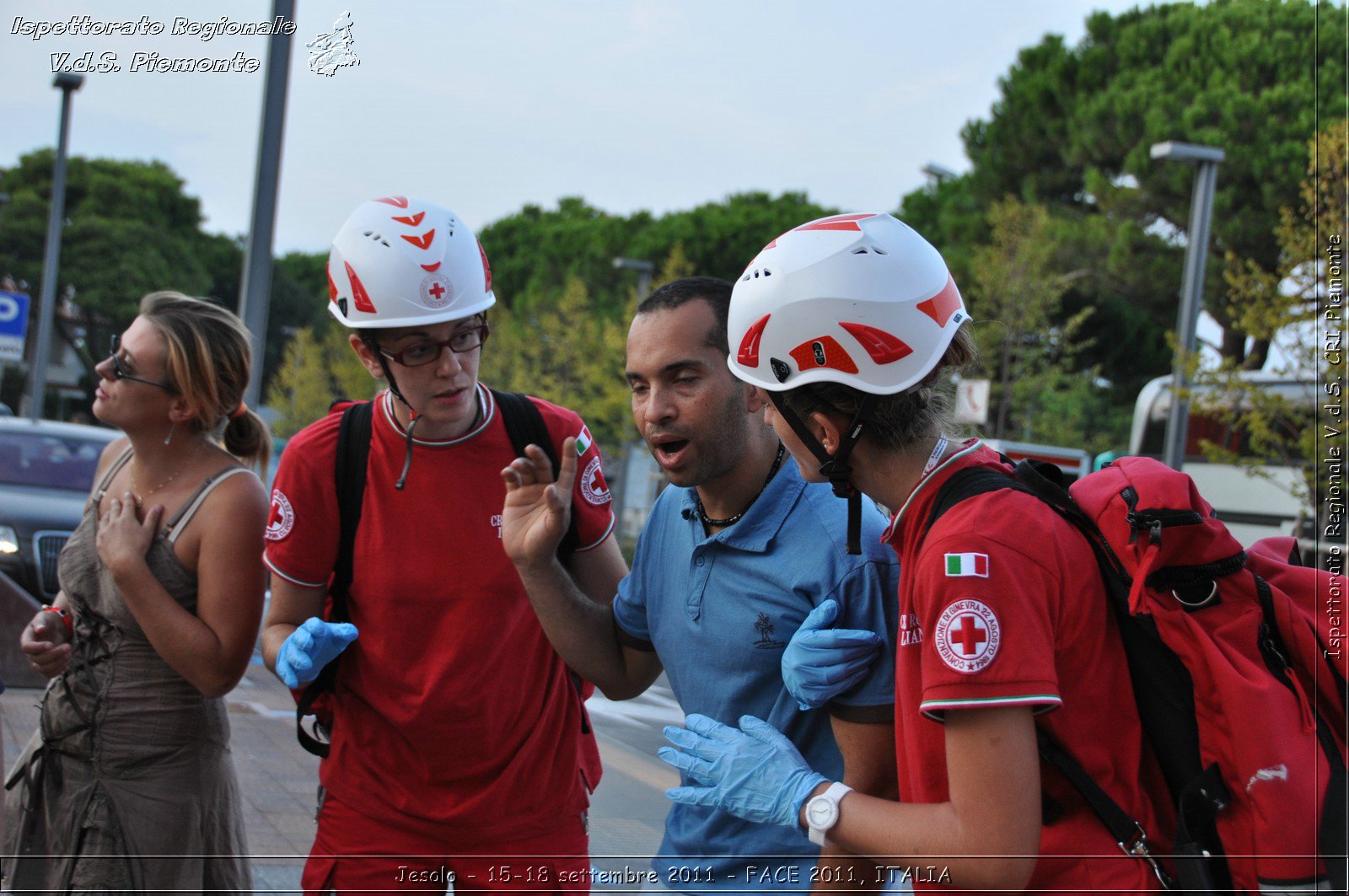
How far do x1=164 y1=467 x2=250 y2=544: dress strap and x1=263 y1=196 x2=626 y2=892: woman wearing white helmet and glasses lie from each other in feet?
0.89

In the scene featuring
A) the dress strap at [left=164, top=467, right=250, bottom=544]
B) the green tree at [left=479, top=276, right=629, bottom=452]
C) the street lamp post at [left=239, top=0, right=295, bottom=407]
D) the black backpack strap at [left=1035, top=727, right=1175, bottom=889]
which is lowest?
the black backpack strap at [left=1035, top=727, right=1175, bottom=889]

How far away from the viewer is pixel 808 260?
207cm

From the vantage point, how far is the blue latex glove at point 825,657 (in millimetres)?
2047

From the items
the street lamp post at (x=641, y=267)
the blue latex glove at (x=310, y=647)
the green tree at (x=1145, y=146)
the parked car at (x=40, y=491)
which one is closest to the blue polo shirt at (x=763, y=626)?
the blue latex glove at (x=310, y=647)

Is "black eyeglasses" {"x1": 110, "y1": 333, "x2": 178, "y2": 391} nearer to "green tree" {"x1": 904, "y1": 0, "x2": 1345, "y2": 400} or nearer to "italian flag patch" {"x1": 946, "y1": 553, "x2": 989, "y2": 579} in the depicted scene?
"italian flag patch" {"x1": 946, "y1": 553, "x2": 989, "y2": 579}

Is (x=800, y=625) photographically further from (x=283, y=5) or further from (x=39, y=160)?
(x=39, y=160)

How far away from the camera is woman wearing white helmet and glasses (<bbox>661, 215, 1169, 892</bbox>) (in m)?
1.65

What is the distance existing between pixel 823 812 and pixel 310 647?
1230mm

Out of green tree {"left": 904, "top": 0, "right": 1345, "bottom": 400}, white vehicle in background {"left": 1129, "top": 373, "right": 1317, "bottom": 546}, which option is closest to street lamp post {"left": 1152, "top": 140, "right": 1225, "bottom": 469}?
white vehicle in background {"left": 1129, "top": 373, "right": 1317, "bottom": 546}

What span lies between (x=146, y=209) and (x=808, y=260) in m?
37.4

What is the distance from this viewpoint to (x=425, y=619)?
2.72m

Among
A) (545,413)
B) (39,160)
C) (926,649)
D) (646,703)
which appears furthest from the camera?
(39,160)

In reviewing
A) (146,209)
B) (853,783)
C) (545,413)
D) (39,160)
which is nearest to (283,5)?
(545,413)

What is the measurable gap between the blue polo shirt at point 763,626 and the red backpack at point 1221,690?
1.47 ft
